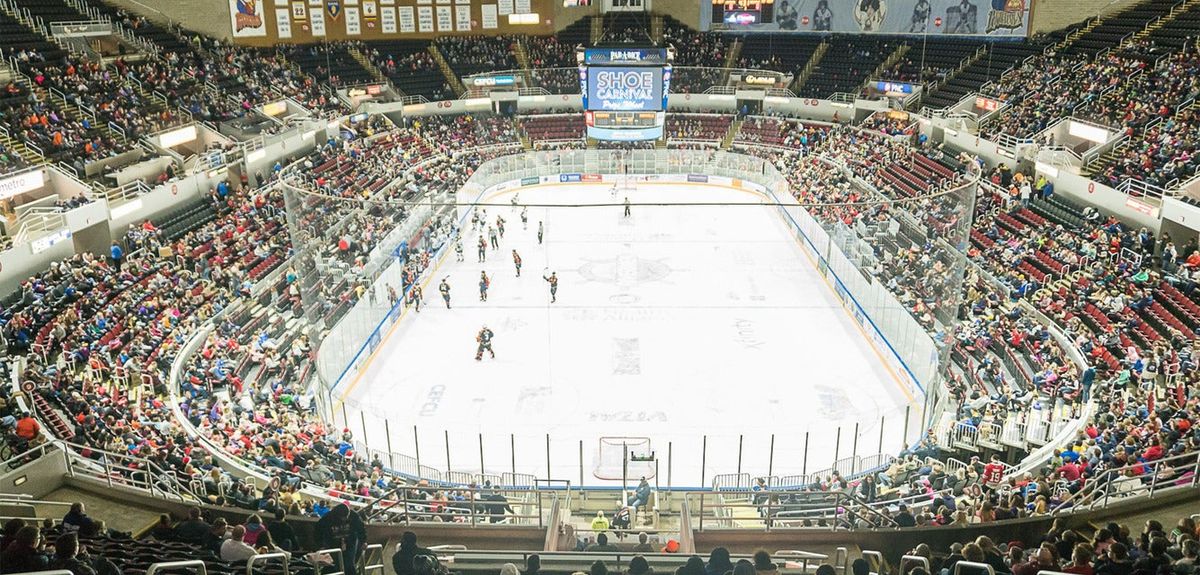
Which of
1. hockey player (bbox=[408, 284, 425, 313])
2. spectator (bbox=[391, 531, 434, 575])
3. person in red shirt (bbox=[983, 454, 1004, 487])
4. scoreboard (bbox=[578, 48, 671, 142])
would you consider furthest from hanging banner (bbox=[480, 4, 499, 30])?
spectator (bbox=[391, 531, 434, 575])

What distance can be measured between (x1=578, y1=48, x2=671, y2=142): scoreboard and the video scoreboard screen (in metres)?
14.0

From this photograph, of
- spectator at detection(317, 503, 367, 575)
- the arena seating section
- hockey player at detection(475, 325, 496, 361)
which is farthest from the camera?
hockey player at detection(475, 325, 496, 361)

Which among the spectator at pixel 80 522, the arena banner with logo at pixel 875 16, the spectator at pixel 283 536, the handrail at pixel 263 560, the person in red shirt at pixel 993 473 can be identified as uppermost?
the arena banner with logo at pixel 875 16

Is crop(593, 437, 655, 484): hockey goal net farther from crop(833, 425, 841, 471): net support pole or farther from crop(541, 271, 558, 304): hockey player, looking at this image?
crop(541, 271, 558, 304): hockey player

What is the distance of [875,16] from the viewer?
148 ft

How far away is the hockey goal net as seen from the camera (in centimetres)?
1483

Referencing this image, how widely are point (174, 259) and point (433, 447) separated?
411 inches

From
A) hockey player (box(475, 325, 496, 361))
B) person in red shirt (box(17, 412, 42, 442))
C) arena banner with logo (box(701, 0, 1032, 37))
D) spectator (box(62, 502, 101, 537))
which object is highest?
arena banner with logo (box(701, 0, 1032, 37))

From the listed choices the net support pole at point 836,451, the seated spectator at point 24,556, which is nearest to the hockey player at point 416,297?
the net support pole at point 836,451

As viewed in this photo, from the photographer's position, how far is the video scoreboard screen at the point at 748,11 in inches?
1854

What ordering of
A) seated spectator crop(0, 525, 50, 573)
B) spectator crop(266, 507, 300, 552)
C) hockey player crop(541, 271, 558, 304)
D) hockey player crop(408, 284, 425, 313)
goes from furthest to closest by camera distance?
1. hockey player crop(408, 284, 425, 313)
2. hockey player crop(541, 271, 558, 304)
3. spectator crop(266, 507, 300, 552)
4. seated spectator crop(0, 525, 50, 573)

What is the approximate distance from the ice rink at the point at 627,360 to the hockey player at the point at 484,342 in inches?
5.8

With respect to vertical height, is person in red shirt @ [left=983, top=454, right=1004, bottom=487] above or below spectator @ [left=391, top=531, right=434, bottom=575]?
below

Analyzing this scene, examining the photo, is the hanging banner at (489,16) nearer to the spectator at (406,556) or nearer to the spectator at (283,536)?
the spectator at (283,536)
